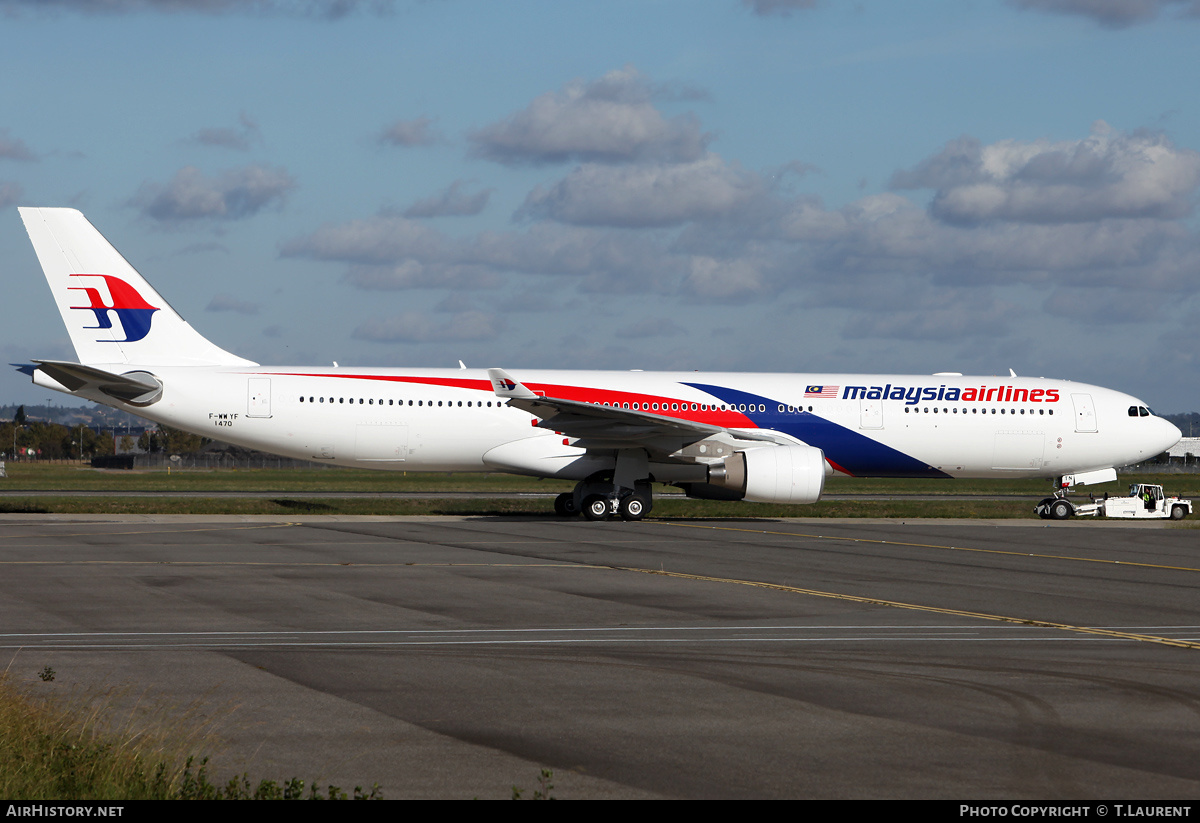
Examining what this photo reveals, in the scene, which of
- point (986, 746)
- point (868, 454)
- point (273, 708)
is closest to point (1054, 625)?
point (986, 746)

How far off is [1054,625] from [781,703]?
562 centimetres

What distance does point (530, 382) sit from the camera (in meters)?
30.0

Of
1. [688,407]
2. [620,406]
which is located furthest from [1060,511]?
[620,406]

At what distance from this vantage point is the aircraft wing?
86.1ft

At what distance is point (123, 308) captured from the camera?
29.3 metres

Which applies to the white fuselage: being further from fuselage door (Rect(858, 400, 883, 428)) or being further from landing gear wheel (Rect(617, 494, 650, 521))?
landing gear wheel (Rect(617, 494, 650, 521))

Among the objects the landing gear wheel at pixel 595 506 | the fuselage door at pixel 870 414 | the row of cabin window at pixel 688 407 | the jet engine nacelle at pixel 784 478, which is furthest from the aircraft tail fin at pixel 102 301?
the fuselage door at pixel 870 414

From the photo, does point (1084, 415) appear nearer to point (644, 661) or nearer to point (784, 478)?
point (784, 478)

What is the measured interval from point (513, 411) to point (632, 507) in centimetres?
390

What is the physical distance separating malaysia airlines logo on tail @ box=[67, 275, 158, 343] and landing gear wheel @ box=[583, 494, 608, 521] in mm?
11972

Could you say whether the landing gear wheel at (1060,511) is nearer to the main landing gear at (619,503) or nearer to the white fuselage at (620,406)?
the white fuselage at (620,406)

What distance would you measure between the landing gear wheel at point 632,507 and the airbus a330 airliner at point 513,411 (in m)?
0.03

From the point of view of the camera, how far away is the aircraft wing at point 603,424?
A: 26.2m

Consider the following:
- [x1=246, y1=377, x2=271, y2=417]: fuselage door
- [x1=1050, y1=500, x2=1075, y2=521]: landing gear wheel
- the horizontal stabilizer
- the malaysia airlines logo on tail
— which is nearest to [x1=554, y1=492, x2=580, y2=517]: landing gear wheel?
[x1=246, y1=377, x2=271, y2=417]: fuselage door
